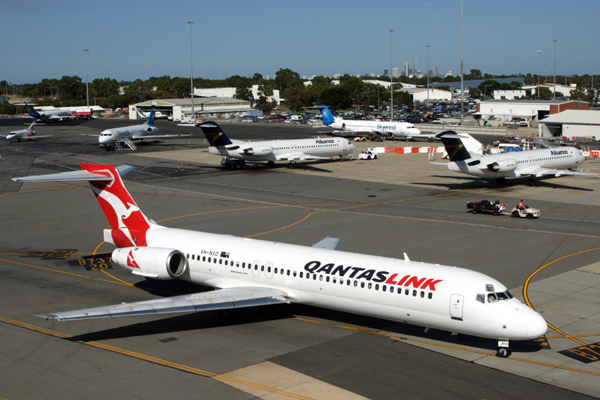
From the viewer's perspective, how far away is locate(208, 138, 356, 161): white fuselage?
6494 cm

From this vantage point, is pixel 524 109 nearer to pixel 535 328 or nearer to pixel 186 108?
pixel 186 108

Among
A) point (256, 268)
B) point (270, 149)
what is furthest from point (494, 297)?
point (270, 149)

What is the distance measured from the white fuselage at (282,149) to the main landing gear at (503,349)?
161 feet

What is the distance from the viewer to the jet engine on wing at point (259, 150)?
64938mm

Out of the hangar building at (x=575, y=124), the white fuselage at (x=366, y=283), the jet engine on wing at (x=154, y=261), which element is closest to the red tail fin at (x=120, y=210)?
the white fuselage at (x=366, y=283)

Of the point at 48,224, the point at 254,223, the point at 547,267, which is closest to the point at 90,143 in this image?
the point at 48,224

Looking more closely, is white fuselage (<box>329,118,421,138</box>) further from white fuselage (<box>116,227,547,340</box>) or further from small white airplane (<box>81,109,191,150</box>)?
white fuselage (<box>116,227,547,340</box>)

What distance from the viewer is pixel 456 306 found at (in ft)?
61.0

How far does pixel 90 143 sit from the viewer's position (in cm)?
10025

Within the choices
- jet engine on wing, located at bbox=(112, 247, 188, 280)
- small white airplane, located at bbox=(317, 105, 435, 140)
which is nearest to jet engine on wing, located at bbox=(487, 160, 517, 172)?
jet engine on wing, located at bbox=(112, 247, 188, 280)

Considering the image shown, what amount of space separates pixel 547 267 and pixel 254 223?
19502mm

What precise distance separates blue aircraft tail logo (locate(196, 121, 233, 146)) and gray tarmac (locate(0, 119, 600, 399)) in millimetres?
7592

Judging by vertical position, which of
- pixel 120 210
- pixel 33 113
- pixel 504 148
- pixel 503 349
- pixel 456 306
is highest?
pixel 33 113

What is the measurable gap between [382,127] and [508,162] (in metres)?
50.0
